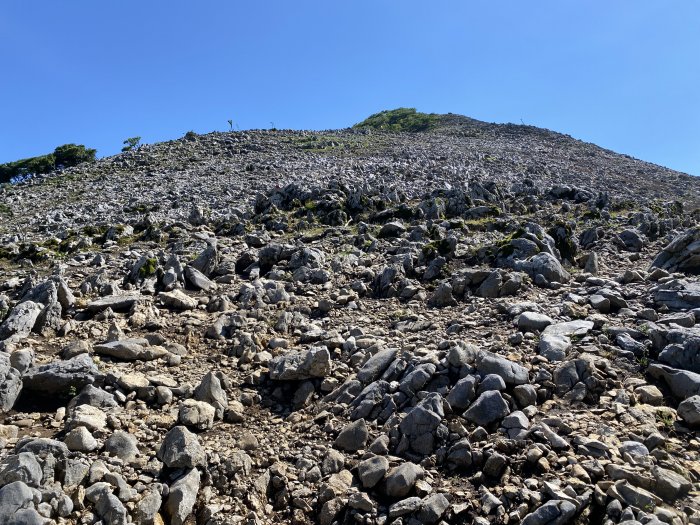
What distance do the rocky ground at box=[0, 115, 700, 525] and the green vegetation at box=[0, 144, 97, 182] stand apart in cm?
4022

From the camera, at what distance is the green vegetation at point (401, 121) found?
7082cm

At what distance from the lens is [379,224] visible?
67.3 feet

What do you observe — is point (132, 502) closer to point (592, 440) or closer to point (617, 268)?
point (592, 440)

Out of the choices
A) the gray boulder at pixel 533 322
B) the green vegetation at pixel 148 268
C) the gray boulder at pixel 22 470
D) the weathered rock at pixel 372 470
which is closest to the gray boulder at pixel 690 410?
the gray boulder at pixel 533 322

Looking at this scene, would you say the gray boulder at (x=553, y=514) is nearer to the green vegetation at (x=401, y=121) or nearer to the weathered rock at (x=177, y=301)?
the weathered rock at (x=177, y=301)

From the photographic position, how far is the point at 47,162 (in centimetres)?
5200

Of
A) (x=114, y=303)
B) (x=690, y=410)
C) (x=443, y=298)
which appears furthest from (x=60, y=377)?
(x=690, y=410)

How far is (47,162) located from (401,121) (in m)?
48.9

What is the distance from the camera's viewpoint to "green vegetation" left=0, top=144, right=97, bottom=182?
51.7 m

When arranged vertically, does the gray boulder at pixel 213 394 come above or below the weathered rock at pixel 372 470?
above

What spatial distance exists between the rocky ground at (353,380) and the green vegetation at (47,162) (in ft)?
132

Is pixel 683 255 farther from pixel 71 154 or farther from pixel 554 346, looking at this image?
pixel 71 154

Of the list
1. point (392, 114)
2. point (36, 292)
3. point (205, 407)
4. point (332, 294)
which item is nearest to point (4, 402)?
point (205, 407)

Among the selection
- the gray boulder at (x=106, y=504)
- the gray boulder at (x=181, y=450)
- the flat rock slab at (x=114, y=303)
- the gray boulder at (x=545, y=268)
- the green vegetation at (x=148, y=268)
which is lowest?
the gray boulder at (x=106, y=504)
